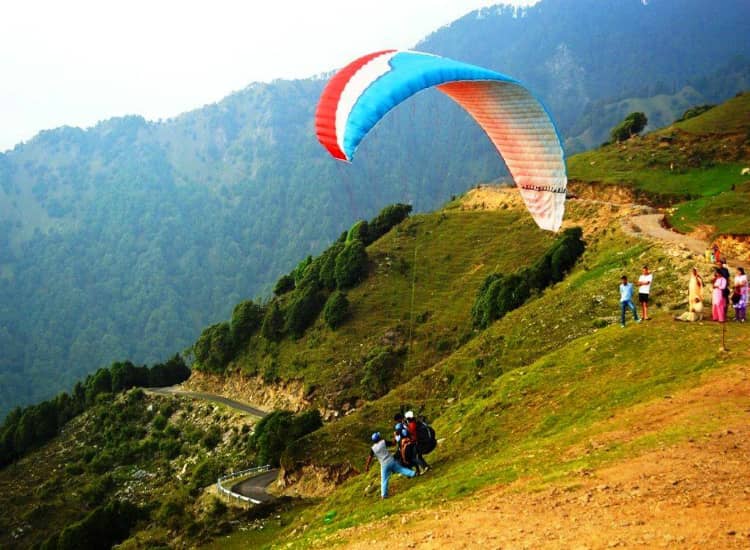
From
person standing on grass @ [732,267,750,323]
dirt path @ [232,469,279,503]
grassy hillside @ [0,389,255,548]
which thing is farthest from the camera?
grassy hillside @ [0,389,255,548]

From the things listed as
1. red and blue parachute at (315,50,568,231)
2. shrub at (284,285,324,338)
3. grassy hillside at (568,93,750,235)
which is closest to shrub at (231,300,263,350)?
shrub at (284,285,324,338)

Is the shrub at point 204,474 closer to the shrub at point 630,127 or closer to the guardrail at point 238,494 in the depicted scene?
the guardrail at point 238,494

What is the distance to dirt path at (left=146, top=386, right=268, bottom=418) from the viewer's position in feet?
158

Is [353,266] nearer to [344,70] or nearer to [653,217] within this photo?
[653,217]

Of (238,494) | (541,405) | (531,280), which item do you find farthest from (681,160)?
(541,405)

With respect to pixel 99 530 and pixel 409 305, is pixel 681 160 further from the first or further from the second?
pixel 99 530

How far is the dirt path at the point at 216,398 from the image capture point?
158 feet

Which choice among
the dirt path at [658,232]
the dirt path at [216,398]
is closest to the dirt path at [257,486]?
the dirt path at [216,398]

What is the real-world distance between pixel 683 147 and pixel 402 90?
44453mm

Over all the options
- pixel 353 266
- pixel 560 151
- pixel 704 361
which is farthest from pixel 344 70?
pixel 353 266

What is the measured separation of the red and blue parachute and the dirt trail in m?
8.49

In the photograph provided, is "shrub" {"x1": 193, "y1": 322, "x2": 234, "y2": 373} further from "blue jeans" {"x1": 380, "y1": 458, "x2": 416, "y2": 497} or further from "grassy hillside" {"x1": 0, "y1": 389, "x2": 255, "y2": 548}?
"blue jeans" {"x1": 380, "y1": 458, "x2": 416, "y2": 497}

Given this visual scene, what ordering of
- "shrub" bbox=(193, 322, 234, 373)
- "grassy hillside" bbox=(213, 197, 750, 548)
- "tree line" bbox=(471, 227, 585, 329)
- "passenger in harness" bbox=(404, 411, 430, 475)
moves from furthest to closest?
1. "shrub" bbox=(193, 322, 234, 373)
2. "tree line" bbox=(471, 227, 585, 329)
3. "passenger in harness" bbox=(404, 411, 430, 475)
4. "grassy hillside" bbox=(213, 197, 750, 548)

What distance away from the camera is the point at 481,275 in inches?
1801
